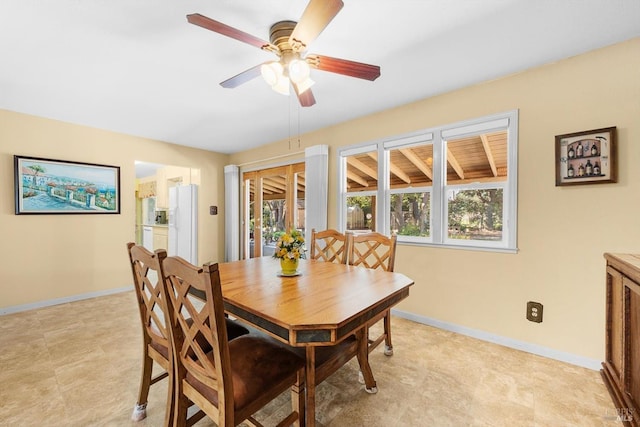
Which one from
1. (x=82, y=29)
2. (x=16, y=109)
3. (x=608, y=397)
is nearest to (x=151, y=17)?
(x=82, y=29)

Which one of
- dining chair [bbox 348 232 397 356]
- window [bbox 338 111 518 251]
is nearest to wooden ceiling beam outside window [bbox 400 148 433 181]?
window [bbox 338 111 518 251]

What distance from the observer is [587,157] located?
2.03m

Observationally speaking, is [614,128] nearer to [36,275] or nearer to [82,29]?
[82,29]

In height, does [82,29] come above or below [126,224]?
above

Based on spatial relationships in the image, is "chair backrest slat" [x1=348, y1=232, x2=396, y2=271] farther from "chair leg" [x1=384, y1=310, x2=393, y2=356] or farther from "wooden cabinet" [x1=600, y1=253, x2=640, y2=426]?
"wooden cabinet" [x1=600, y1=253, x2=640, y2=426]

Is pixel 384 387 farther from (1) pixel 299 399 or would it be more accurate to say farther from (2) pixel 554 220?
(2) pixel 554 220

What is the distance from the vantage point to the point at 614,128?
1931 millimetres

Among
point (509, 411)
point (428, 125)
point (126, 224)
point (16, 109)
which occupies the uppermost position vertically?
point (16, 109)

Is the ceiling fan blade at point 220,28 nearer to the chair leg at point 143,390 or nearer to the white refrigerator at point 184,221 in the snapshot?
the chair leg at point 143,390

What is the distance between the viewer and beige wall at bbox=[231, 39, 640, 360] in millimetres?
Result: 1934

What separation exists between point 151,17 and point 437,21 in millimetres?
1791

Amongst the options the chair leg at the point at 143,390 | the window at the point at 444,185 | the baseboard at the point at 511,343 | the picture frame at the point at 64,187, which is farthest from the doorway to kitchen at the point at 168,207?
the baseboard at the point at 511,343

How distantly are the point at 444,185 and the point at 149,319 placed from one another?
9.00 ft

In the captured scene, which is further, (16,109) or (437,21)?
(16,109)
